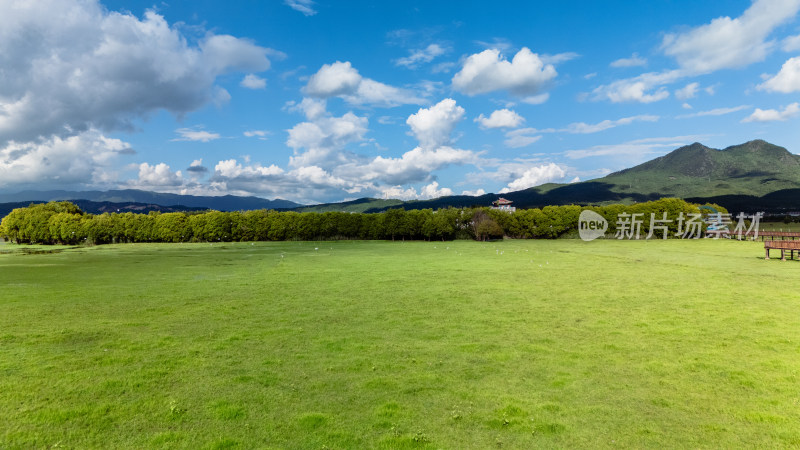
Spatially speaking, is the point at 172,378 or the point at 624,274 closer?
the point at 172,378

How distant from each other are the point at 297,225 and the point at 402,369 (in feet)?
293

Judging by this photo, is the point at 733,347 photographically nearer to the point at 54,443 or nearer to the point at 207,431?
the point at 207,431

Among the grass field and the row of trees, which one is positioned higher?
the row of trees

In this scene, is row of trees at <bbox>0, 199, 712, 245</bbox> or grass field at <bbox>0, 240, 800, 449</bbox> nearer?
grass field at <bbox>0, 240, 800, 449</bbox>

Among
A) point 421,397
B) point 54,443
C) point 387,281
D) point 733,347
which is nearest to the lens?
point 54,443

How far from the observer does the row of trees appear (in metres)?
92.1

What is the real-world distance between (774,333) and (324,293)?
18.7 m

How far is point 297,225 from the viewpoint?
315ft

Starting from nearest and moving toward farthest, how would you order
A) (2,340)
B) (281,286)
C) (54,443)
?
(54,443)
(2,340)
(281,286)

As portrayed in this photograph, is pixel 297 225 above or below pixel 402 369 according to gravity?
above

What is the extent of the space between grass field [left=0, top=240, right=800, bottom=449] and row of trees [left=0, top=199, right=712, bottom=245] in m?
71.8

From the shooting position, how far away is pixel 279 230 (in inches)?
3755

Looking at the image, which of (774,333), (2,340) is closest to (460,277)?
(774,333)

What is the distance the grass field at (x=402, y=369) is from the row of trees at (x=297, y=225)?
71798 mm
